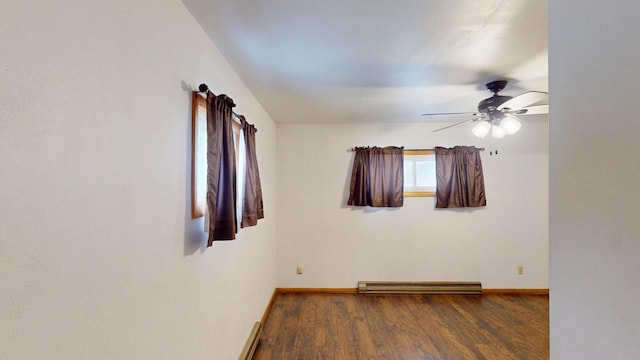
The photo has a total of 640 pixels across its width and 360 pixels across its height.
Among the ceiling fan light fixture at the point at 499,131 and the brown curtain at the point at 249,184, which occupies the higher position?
the ceiling fan light fixture at the point at 499,131

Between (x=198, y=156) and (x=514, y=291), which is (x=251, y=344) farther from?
(x=514, y=291)

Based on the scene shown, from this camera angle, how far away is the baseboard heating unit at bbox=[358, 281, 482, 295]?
3576 millimetres

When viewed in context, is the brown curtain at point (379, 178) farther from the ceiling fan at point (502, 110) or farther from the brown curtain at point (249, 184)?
the brown curtain at point (249, 184)

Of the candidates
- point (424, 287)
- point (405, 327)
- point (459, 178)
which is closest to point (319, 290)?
point (405, 327)

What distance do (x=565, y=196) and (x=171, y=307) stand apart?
1494 mm

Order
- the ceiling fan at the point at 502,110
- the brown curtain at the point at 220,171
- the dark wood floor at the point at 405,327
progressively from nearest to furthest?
the brown curtain at the point at 220,171, the ceiling fan at the point at 502,110, the dark wood floor at the point at 405,327

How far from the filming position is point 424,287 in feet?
11.8

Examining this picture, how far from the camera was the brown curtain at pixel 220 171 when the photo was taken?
138cm

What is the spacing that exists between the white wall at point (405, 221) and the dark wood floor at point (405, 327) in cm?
34

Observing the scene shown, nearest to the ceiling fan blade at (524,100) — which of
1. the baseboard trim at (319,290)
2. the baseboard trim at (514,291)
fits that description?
the baseboard trim at (514,291)

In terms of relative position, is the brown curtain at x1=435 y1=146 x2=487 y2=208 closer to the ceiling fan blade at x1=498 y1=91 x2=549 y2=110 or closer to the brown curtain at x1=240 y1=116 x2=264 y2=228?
the ceiling fan blade at x1=498 y1=91 x2=549 y2=110

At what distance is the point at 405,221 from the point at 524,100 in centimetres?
204

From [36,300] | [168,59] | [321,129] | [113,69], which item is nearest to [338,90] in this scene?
[321,129]

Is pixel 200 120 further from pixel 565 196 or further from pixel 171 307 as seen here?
pixel 565 196
